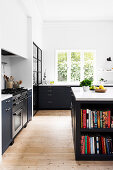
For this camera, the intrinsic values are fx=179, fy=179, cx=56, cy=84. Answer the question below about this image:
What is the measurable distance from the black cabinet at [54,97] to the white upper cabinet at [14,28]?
1.85 metres

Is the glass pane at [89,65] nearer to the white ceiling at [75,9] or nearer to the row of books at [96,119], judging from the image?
the white ceiling at [75,9]

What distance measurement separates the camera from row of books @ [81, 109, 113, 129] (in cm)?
245

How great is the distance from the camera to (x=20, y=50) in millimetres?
4008

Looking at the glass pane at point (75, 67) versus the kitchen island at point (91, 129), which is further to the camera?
the glass pane at point (75, 67)

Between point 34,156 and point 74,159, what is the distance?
593 mm

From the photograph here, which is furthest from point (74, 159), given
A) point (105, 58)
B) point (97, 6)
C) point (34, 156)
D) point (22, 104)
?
point (105, 58)

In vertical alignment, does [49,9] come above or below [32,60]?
above

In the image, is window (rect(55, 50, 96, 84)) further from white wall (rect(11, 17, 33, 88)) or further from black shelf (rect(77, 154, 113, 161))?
black shelf (rect(77, 154, 113, 161))

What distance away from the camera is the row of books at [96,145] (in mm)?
2451

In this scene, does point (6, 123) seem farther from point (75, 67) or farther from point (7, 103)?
point (75, 67)

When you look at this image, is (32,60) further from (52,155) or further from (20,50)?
(52,155)

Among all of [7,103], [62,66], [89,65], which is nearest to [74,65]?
[62,66]

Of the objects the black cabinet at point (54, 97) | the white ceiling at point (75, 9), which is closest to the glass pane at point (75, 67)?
the black cabinet at point (54, 97)

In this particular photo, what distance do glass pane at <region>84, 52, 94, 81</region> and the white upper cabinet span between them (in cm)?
289
